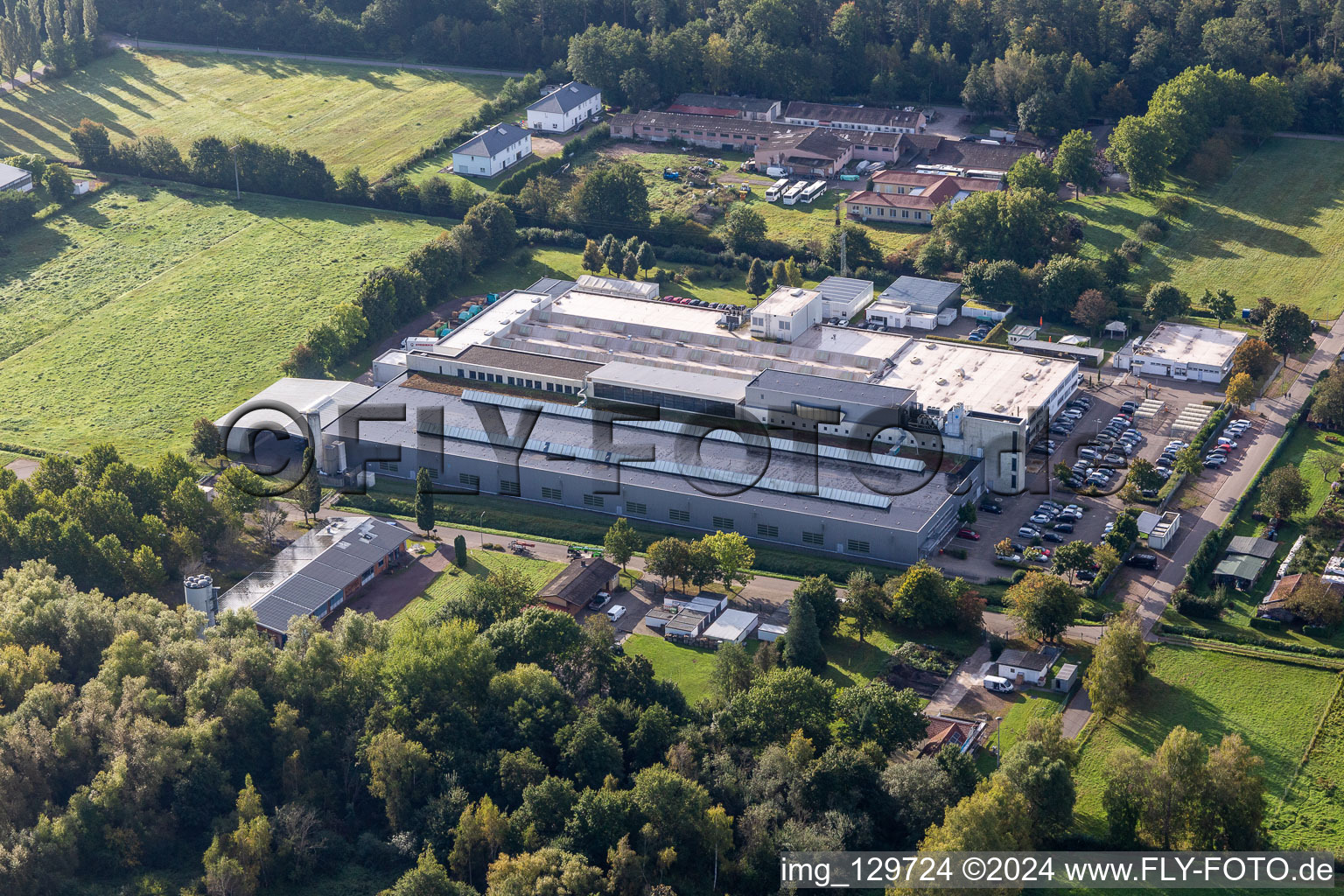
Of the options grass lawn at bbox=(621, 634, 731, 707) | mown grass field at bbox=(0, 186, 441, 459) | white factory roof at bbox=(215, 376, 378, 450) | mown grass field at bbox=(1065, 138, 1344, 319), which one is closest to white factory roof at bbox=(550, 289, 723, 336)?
white factory roof at bbox=(215, 376, 378, 450)

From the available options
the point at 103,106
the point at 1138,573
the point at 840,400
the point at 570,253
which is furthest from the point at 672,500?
Answer: the point at 103,106

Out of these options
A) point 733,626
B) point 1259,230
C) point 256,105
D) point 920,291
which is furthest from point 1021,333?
point 256,105

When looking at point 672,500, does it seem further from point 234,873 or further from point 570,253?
point 570,253

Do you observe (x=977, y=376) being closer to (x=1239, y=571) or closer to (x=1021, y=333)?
(x=1021, y=333)

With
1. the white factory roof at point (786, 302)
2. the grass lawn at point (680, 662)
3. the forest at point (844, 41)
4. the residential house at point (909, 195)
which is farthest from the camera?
the forest at point (844, 41)

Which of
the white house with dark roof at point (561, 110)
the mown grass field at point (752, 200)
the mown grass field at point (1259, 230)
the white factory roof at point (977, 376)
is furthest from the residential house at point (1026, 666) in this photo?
the white house with dark roof at point (561, 110)

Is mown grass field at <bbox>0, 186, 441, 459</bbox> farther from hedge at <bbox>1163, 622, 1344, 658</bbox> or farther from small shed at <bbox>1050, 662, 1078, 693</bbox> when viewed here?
hedge at <bbox>1163, 622, 1344, 658</bbox>

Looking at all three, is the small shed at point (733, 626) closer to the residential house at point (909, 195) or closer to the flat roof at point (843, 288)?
the flat roof at point (843, 288)
